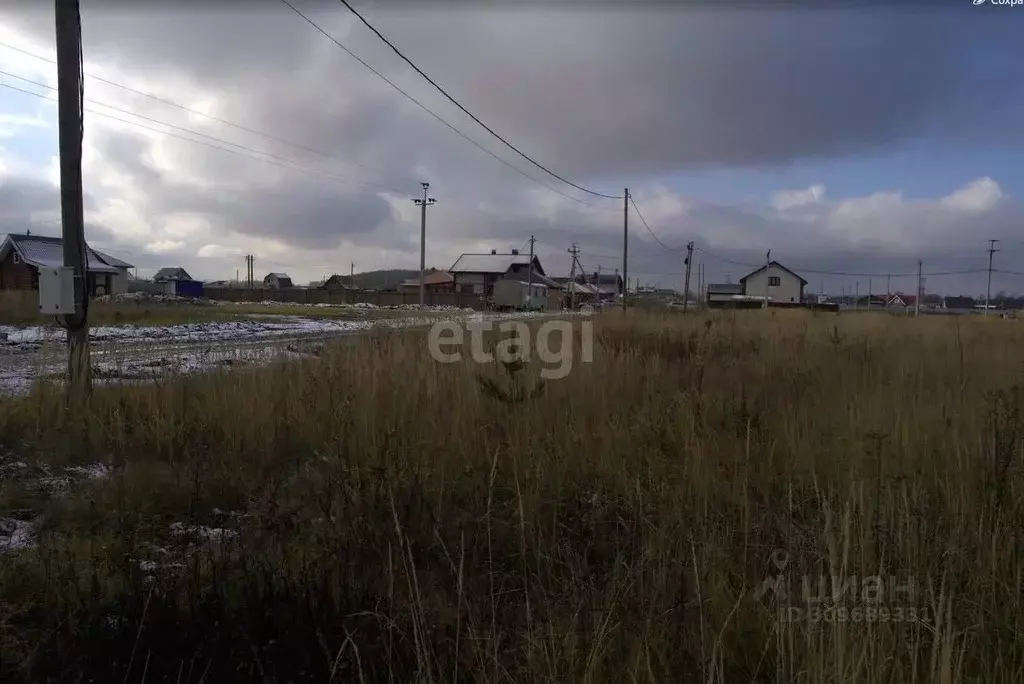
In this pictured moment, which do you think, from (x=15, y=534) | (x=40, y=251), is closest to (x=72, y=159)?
(x=15, y=534)

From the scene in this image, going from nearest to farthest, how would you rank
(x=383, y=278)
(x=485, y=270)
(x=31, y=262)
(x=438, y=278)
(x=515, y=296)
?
1. (x=31, y=262)
2. (x=515, y=296)
3. (x=485, y=270)
4. (x=438, y=278)
5. (x=383, y=278)

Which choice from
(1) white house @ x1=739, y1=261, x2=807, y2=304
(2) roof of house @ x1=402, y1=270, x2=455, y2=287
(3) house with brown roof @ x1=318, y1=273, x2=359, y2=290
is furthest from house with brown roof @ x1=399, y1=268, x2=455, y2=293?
(1) white house @ x1=739, y1=261, x2=807, y2=304

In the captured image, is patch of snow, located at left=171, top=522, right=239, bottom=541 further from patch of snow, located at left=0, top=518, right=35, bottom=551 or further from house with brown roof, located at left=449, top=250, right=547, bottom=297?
house with brown roof, located at left=449, top=250, right=547, bottom=297

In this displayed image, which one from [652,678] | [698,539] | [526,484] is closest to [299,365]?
[526,484]

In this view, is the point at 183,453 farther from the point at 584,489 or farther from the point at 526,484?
the point at 584,489

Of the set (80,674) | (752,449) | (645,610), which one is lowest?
(80,674)

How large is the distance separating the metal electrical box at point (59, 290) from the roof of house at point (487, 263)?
69.5m

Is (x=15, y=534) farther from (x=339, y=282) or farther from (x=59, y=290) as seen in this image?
(x=339, y=282)

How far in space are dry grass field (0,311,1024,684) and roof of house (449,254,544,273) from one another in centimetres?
7097

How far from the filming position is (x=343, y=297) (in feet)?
203

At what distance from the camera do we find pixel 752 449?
145 inches

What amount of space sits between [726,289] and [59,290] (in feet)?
312

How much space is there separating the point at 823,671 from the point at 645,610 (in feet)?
1.95

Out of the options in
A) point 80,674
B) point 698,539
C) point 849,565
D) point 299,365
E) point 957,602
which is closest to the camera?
point 80,674
